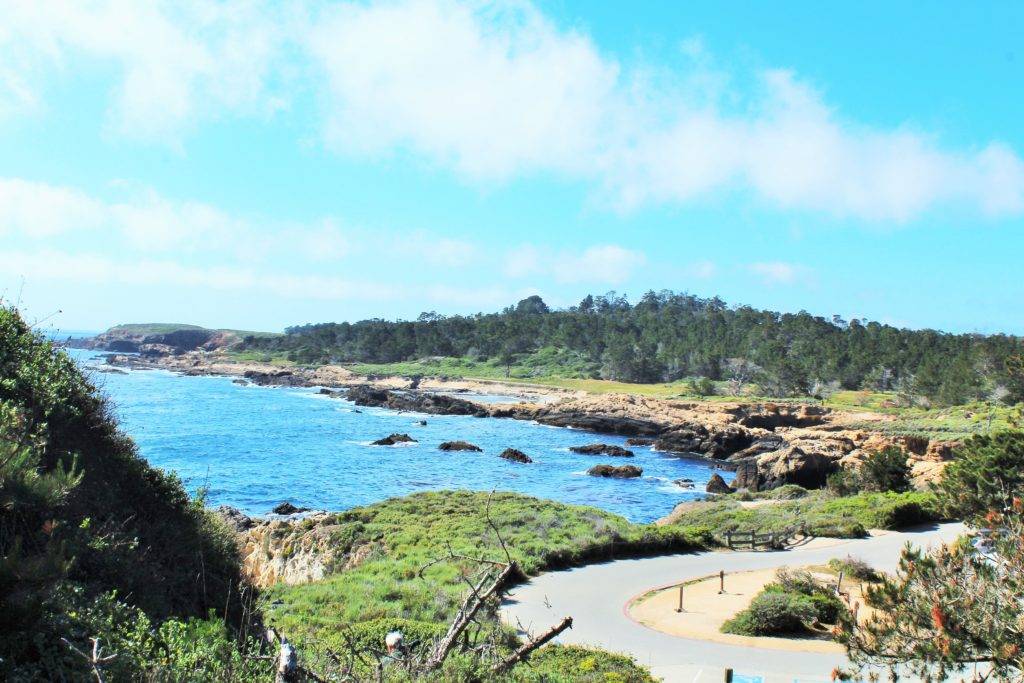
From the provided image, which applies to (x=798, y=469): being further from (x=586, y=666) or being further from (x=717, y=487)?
(x=586, y=666)

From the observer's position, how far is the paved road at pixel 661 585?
13.6 meters

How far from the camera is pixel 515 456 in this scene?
177 ft

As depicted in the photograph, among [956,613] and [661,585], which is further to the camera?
[661,585]

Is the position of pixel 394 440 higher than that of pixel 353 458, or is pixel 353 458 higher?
pixel 394 440

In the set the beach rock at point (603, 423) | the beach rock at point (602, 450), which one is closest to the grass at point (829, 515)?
the beach rock at point (602, 450)

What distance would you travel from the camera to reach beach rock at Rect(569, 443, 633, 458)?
2286 inches

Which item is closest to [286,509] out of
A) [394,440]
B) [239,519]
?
[239,519]

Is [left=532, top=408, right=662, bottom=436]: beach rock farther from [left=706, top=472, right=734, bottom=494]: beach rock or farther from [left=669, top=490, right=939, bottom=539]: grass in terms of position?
[left=669, top=490, right=939, bottom=539]: grass

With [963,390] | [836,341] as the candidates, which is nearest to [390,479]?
[963,390]

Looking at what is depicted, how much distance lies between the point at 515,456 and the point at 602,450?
28.1 ft

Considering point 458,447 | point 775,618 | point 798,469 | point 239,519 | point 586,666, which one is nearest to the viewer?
point 586,666

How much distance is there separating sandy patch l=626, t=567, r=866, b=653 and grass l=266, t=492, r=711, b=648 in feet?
11.3

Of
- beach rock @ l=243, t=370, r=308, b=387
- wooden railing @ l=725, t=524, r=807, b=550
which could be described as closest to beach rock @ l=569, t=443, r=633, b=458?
wooden railing @ l=725, t=524, r=807, b=550

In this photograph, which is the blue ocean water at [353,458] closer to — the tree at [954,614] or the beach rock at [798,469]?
the beach rock at [798,469]
